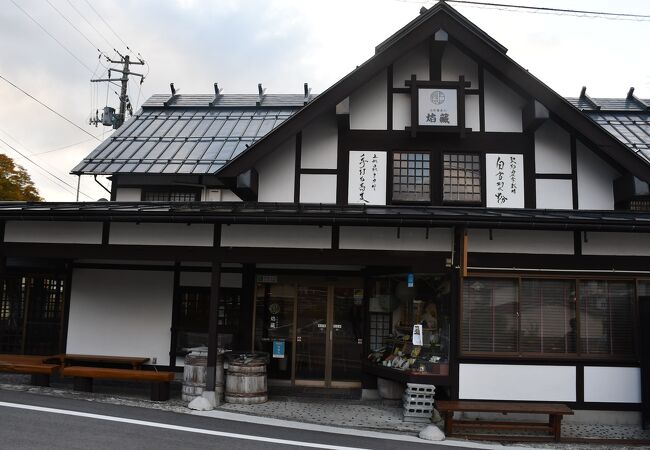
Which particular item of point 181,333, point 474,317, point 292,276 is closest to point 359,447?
point 474,317

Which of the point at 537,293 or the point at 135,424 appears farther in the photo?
the point at 537,293

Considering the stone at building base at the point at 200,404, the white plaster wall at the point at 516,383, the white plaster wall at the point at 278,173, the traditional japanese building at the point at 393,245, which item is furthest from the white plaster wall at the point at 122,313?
the white plaster wall at the point at 516,383

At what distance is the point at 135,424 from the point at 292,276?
4926 mm

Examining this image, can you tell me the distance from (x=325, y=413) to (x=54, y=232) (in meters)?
6.44

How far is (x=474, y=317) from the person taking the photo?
376 inches

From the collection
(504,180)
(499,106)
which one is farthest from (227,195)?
(499,106)

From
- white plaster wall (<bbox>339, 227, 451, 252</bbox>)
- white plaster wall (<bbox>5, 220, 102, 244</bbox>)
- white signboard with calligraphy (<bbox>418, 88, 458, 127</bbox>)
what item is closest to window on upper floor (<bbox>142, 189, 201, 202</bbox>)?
white plaster wall (<bbox>5, 220, 102, 244</bbox>)

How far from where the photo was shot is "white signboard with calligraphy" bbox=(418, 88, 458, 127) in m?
10.8

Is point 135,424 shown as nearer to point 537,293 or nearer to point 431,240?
point 431,240

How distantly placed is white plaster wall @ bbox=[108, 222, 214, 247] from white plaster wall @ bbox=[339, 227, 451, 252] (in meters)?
2.69

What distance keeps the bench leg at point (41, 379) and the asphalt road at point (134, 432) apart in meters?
1.25

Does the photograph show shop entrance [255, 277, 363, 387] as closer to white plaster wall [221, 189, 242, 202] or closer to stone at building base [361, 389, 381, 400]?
stone at building base [361, 389, 381, 400]

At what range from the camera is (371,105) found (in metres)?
11.2

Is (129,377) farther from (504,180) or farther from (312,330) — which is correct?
(504,180)
